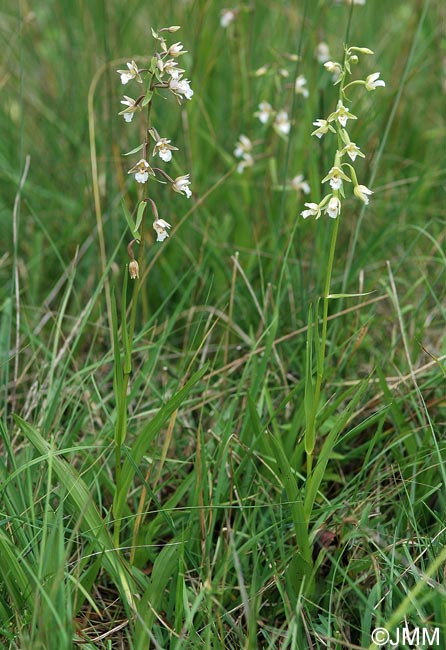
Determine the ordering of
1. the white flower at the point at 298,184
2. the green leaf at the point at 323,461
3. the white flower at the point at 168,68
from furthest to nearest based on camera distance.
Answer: the white flower at the point at 298,184, the green leaf at the point at 323,461, the white flower at the point at 168,68

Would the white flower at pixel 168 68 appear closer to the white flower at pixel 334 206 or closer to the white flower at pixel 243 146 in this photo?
the white flower at pixel 334 206

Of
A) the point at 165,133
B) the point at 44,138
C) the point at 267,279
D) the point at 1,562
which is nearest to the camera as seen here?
the point at 1,562

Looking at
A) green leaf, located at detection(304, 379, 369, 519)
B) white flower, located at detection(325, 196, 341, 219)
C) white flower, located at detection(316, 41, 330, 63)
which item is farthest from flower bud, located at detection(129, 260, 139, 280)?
white flower, located at detection(316, 41, 330, 63)

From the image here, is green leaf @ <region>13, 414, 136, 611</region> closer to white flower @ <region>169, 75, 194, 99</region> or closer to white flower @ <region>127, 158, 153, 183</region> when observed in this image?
white flower @ <region>127, 158, 153, 183</region>

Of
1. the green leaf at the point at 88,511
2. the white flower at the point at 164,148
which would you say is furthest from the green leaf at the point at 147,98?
the green leaf at the point at 88,511

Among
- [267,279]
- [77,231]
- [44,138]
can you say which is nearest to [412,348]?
[267,279]

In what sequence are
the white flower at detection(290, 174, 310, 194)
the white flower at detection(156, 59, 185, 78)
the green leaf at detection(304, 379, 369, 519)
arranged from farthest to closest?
the white flower at detection(290, 174, 310, 194), the green leaf at detection(304, 379, 369, 519), the white flower at detection(156, 59, 185, 78)

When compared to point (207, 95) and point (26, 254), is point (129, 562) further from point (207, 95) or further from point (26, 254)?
point (207, 95)

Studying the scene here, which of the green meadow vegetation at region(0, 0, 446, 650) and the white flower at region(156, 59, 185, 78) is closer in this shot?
the white flower at region(156, 59, 185, 78)
